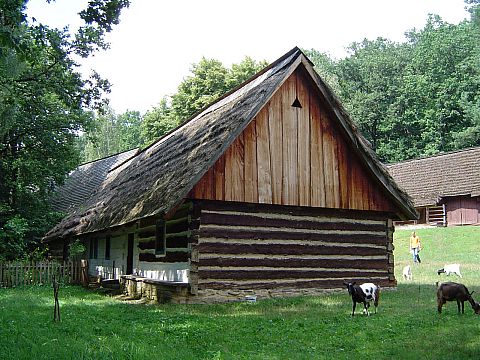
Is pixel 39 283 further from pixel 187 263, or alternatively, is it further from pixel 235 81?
pixel 235 81

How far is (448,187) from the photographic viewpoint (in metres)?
40.6

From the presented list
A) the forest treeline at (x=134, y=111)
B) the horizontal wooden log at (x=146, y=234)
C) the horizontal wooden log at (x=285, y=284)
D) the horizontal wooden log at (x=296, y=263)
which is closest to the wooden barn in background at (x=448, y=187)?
the forest treeline at (x=134, y=111)

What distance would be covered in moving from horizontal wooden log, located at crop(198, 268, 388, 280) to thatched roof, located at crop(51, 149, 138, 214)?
43.2ft

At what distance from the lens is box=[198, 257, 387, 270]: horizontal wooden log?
50.8ft

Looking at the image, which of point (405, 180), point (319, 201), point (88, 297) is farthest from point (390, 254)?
point (405, 180)

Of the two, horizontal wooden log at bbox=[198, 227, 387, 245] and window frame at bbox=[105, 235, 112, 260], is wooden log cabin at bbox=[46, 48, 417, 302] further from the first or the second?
window frame at bbox=[105, 235, 112, 260]

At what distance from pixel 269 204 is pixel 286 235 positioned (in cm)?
112

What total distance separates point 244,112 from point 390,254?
6.97m

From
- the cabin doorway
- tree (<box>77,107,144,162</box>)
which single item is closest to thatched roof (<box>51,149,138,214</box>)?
the cabin doorway

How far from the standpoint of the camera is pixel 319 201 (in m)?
17.0

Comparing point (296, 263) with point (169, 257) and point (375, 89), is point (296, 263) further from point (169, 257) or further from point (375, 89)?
point (375, 89)

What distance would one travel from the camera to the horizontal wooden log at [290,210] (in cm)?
1560

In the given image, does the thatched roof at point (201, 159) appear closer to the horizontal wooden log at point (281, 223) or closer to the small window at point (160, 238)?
the small window at point (160, 238)

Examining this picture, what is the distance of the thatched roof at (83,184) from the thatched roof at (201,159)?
6716 millimetres
